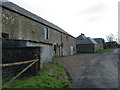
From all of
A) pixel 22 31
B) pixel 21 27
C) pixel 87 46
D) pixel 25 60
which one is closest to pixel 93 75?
pixel 25 60

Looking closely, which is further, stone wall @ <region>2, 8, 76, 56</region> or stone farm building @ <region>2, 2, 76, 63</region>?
stone wall @ <region>2, 8, 76, 56</region>

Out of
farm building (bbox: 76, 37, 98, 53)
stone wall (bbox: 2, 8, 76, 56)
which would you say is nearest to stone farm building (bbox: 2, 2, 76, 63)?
stone wall (bbox: 2, 8, 76, 56)

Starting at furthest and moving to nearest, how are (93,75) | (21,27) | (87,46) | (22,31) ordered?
(87,46) < (22,31) < (21,27) < (93,75)

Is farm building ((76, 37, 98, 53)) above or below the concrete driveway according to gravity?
above

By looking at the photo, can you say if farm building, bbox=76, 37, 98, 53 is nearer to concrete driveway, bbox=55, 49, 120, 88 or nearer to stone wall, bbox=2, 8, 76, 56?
stone wall, bbox=2, 8, 76, 56

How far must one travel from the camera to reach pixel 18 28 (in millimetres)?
14633

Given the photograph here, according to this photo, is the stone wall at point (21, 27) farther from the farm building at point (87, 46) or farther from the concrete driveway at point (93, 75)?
the farm building at point (87, 46)

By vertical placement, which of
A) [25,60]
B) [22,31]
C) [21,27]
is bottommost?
[25,60]

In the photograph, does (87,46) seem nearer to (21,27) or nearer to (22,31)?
(22,31)

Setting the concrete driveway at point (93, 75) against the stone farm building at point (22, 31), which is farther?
the stone farm building at point (22, 31)

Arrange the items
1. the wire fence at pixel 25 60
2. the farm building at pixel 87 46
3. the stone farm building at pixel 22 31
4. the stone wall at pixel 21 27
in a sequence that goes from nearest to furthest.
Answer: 1. the wire fence at pixel 25 60
2. the stone farm building at pixel 22 31
3. the stone wall at pixel 21 27
4. the farm building at pixel 87 46

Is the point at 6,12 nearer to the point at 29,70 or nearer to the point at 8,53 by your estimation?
the point at 8,53

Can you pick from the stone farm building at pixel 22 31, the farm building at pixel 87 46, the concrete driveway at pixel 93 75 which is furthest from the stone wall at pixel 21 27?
the farm building at pixel 87 46

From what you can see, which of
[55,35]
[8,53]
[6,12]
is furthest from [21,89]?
[55,35]
